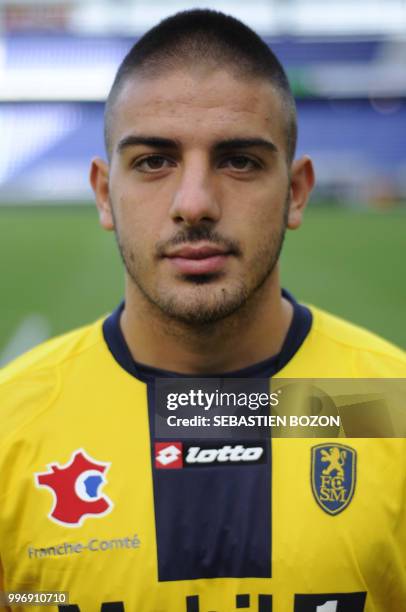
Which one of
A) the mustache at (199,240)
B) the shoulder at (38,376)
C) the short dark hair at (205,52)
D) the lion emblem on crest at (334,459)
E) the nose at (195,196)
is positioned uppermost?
the short dark hair at (205,52)

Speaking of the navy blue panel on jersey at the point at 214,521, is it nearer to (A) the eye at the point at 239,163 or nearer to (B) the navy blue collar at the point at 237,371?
(B) the navy blue collar at the point at 237,371

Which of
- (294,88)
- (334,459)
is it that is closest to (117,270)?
(334,459)

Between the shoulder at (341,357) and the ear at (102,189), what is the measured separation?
61 centimetres

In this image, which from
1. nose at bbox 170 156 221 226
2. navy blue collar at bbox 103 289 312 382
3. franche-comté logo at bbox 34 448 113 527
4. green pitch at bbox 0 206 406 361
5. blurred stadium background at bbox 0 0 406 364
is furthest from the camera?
blurred stadium background at bbox 0 0 406 364

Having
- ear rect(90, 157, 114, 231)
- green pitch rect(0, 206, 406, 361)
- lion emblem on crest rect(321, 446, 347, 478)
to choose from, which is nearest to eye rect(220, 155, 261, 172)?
ear rect(90, 157, 114, 231)

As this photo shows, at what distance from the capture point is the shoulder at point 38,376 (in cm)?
171

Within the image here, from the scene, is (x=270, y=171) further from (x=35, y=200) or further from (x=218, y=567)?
(x=35, y=200)

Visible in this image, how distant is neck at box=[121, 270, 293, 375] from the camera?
5.68 feet

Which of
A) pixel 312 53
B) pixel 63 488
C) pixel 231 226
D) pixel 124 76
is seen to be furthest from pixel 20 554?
pixel 312 53

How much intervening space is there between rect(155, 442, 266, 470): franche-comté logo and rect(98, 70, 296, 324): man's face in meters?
0.32

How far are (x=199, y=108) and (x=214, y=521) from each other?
0.96m

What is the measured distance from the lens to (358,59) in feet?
61.1

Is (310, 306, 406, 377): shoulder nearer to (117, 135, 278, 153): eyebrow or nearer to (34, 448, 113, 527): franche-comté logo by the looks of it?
(117, 135, 278, 153): eyebrow

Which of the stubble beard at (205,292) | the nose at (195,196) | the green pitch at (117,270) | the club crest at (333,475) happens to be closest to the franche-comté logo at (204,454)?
the club crest at (333,475)
